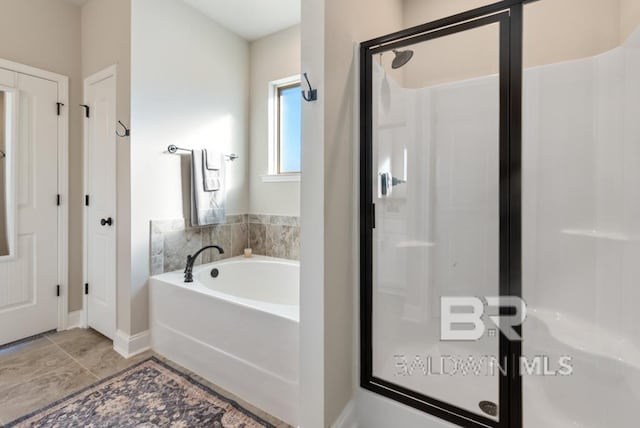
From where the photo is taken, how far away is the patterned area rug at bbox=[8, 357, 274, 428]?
1517mm

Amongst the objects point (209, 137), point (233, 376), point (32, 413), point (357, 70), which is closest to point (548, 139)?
point (357, 70)

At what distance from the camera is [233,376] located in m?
1.76

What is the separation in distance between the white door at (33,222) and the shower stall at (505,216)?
8.40ft

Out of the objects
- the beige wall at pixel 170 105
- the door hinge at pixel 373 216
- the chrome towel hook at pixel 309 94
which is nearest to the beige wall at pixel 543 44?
the chrome towel hook at pixel 309 94

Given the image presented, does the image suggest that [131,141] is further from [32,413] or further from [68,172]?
[32,413]

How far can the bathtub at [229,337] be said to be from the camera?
5.04 ft

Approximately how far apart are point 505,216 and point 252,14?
252cm

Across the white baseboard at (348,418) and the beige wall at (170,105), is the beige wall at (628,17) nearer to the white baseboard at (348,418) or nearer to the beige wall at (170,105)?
the white baseboard at (348,418)

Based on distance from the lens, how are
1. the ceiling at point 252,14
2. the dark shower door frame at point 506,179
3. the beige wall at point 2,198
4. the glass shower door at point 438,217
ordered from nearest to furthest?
the dark shower door frame at point 506,179 → the glass shower door at point 438,217 → the beige wall at point 2,198 → the ceiling at point 252,14

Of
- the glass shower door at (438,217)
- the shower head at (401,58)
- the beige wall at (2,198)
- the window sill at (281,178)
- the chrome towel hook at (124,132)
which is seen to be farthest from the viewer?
the window sill at (281,178)

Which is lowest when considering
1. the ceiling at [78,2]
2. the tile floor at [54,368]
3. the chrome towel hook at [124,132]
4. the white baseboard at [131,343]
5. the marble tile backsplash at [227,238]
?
the tile floor at [54,368]

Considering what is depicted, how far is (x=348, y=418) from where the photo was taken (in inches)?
57.6

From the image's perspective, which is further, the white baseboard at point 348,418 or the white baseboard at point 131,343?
the white baseboard at point 131,343

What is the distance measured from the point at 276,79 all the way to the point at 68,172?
6.40ft
